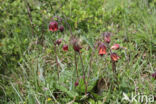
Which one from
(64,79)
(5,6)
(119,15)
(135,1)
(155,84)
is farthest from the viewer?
(135,1)

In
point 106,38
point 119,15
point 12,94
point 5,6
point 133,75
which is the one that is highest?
point 5,6

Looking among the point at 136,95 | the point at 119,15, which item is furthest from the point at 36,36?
the point at 136,95

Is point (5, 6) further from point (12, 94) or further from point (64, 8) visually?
point (12, 94)

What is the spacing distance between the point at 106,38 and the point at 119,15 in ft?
5.25

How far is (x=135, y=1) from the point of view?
12.0ft

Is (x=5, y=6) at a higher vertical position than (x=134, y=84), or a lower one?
higher

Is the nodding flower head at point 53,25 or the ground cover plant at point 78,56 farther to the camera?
the nodding flower head at point 53,25

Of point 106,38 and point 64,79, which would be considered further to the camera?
point 64,79

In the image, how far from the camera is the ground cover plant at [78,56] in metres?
1.90

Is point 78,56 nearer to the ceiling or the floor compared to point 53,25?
nearer to the floor

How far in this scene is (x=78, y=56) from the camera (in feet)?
8.21

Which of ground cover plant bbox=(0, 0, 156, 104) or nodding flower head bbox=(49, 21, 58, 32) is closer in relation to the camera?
ground cover plant bbox=(0, 0, 156, 104)

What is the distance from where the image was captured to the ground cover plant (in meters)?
1.90

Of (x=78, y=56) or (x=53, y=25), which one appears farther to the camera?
(x=78, y=56)
